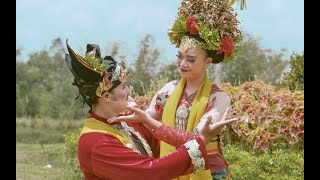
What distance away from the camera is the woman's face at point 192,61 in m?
3.50

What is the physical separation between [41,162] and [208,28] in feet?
16.7

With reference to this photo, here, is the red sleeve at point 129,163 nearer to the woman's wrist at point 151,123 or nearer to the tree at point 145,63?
→ the woman's wrist at point 151,123

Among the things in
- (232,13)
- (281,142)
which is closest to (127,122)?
(232,13)

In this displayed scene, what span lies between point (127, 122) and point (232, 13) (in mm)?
1011

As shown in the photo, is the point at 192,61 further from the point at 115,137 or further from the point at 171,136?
the point at 115,137

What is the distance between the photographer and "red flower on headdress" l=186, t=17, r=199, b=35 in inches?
139

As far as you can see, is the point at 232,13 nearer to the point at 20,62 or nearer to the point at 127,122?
the point at 127,122

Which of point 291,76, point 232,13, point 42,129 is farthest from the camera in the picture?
point 42,129

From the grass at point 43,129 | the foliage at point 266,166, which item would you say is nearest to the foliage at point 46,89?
the grass at point 43,129

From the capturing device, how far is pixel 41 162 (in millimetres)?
8125

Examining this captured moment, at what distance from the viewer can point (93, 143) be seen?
9.21 feet

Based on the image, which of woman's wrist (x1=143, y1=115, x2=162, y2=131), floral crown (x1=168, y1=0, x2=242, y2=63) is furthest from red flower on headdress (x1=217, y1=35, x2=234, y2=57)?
woman's wrist (x1=143, y1=115, x2=162, y2=131)

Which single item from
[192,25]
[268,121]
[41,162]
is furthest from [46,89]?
[192,25]

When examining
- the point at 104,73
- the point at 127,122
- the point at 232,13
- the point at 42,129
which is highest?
the point at 232,13
